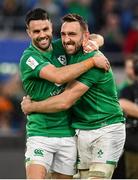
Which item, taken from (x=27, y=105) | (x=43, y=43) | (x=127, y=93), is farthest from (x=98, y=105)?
(x=127, y=93)

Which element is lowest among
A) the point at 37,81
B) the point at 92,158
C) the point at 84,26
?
the point at 92,158

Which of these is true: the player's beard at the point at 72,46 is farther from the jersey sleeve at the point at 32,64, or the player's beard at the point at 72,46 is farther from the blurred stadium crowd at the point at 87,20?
the blurred stadium crowd at the point at 87,20

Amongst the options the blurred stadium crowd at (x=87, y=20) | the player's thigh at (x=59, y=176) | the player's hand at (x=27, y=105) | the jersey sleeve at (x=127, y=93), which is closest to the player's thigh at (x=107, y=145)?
the player's thigh at (x=59, y=176)

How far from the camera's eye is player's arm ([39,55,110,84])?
7949 mm

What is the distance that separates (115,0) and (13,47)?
3333 mm

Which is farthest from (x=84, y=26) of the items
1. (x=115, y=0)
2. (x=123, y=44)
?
(x=115, y=0)

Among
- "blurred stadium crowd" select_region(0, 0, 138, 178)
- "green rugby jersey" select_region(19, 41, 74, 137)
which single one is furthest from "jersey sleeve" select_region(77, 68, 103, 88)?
"blurred stadium crowd" select_region(0, 0, 138, 178)

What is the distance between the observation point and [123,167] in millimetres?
10195

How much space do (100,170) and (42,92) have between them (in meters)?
1.01

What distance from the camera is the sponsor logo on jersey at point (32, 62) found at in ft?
26.8

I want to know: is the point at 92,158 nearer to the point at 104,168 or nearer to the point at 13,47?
the point at 104,168

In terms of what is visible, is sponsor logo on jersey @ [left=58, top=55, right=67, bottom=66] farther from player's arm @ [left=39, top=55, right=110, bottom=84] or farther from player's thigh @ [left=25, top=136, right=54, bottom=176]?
player's thigh @ [left=25, top=136, right=54, bottom=176]

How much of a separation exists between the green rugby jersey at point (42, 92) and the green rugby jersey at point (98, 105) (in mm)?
160

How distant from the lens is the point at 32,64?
8.19 m
